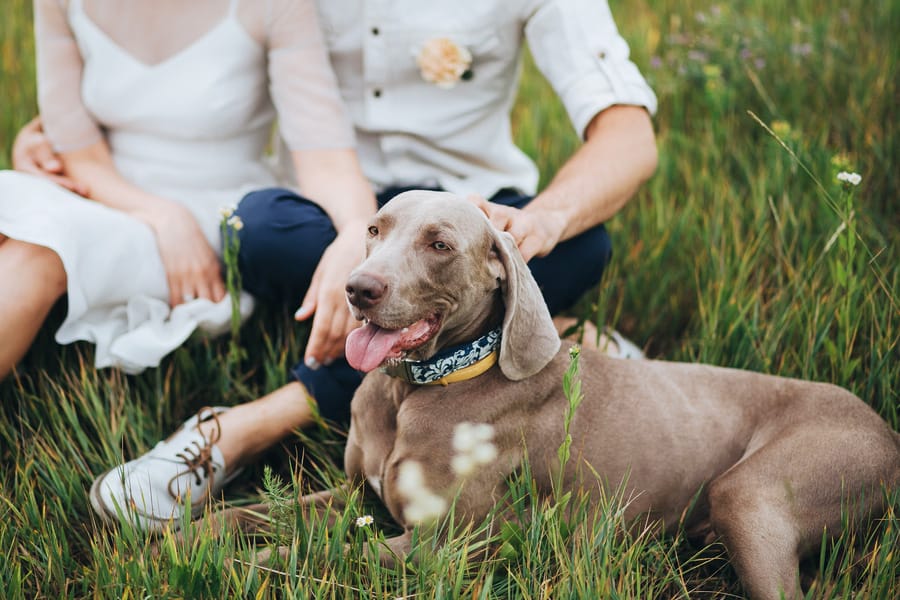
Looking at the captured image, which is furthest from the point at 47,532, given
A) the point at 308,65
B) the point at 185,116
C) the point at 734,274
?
the point at 734,274

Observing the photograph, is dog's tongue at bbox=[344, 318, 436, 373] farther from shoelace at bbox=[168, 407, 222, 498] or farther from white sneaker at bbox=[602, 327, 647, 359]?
white sneaker at bbox=[602, 327, 647, 359]

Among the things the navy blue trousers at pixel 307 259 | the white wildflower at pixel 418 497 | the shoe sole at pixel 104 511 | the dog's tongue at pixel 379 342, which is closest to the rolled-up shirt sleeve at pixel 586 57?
the navy blue trousers at pixel 307 259

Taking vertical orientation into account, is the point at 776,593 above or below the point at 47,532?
below

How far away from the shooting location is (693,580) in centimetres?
220

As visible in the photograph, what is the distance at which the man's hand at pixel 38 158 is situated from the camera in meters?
3.06

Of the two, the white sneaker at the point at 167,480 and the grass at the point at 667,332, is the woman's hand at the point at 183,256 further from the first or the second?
the white sneaker at the point at 167,480

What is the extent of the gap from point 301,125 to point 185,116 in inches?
15.7

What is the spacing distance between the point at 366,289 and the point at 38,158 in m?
1.78

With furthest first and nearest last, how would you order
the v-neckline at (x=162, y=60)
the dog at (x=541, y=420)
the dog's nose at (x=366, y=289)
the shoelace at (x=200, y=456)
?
the v-neckline at (x=162, y=60), the shoelace at (x=200, y=456), the dog at (x=541, y=420), the dog's nose at (x=366, y=289)

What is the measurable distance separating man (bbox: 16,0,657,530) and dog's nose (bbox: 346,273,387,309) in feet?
1.63

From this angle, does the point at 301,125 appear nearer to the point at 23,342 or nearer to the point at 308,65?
the point at 308,65

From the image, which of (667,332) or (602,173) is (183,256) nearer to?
Answer: (602,173)

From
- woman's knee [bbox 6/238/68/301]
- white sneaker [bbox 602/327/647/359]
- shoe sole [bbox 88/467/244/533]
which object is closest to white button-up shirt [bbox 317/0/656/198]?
white sneaker [bbox 602/327/647/359]

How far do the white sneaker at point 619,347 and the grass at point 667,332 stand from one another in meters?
0.11
